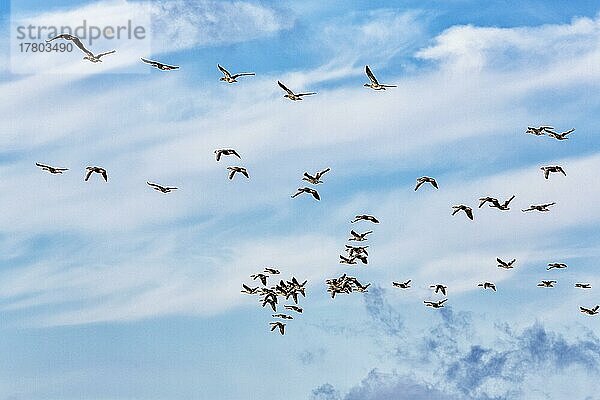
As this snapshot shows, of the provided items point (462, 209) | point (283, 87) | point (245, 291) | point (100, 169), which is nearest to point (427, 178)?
point (462, 209)

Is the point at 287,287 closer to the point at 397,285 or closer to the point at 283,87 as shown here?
the point at 397,285

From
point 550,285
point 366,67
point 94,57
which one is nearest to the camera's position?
point 366,67

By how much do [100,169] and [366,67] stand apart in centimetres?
3374

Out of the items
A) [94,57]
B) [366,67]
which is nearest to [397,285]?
[366,67]

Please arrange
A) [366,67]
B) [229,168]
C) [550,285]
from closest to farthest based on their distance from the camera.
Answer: [366,67]
[229,168]
[550,285]

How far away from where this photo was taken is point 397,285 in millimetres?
141250

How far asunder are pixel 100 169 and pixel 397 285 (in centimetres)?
4516

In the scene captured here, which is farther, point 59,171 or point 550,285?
point 550,285

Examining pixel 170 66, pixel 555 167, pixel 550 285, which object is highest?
pixel 170 66

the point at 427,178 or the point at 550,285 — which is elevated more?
the point at 427,178

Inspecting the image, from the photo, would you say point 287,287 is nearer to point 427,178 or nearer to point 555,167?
point 427,178

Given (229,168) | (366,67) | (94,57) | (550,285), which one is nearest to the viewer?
(366,67)

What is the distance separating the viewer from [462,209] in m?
127

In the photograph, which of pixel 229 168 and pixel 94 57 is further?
pixel 229 168
